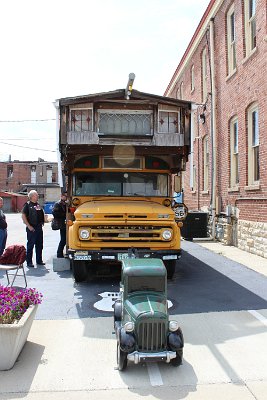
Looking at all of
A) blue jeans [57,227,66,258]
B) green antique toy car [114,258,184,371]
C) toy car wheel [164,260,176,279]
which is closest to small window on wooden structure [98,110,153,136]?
toy car wheel [164,260,176,279]

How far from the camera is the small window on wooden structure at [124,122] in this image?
791 cm

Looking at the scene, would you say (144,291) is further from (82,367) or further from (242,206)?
(242,206)

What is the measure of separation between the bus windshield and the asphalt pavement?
113 inches

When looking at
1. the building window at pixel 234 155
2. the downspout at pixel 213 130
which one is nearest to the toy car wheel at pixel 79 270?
the building window at pixel 234 155

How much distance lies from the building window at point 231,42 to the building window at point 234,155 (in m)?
1.87

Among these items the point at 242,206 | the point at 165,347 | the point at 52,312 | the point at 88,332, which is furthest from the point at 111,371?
the point at 242,206

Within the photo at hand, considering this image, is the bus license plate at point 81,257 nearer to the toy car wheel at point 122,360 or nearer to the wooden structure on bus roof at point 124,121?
the wooden structure on bus roof at point 124,121

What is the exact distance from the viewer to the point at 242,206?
12562 mm

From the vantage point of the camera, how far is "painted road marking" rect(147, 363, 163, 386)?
3.74 m

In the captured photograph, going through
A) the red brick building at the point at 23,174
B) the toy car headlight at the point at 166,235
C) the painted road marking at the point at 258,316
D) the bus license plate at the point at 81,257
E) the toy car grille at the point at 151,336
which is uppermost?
the red brick building at the point at 23,174

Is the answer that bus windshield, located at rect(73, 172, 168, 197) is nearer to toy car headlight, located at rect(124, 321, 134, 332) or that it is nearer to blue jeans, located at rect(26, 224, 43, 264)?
blue jeans, located at rect(26, 224, 43, 264)

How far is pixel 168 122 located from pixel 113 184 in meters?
1.79

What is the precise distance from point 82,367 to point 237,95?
11.1 metres

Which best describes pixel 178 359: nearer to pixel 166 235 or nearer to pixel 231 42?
pixel 166 235
